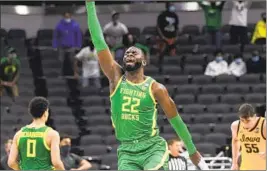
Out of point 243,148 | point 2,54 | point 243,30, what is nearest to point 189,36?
point 243,30

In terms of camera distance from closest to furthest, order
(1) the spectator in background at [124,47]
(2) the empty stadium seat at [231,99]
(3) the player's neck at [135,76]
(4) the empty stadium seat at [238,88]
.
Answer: (3) the player's neck at [135,76] → (2) the empty stadium seat at [231,99] → (4) the empty stadium seat at [238,88] → (1) the spectator in background at [124,47]

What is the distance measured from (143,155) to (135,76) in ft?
2.31

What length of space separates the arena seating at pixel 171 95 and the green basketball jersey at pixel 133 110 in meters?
9.39

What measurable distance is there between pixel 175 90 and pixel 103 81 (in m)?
1.85

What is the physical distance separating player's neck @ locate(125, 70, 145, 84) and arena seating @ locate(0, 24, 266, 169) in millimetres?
9376

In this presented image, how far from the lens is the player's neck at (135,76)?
8.16m

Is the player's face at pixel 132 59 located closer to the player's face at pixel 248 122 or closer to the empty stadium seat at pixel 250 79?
the player's face at pixel 248 122

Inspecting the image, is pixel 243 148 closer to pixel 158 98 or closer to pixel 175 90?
pixel 158 98

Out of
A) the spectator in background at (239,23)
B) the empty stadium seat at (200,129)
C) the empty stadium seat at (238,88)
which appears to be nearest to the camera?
the empty stadium seat at (200,129)

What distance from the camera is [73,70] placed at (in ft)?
73.0

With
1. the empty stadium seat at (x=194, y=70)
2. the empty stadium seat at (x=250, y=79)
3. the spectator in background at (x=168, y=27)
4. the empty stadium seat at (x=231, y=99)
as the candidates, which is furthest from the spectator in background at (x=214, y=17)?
the empty stadium seat at (x=231, y=99)

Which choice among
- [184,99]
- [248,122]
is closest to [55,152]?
[248,122]

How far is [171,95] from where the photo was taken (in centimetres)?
2089

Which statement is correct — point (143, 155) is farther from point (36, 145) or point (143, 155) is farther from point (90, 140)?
point (90, 140)
